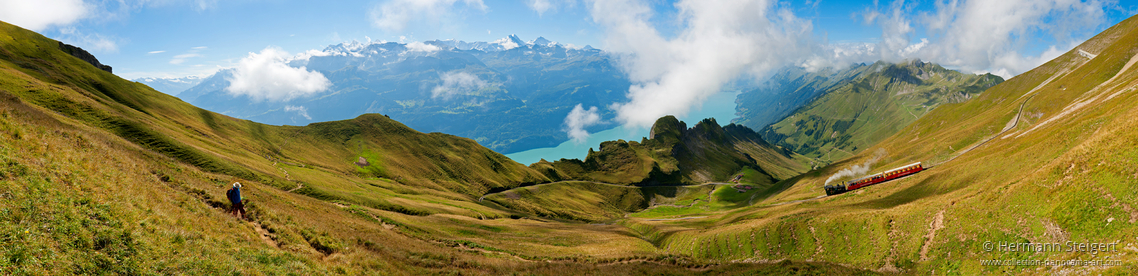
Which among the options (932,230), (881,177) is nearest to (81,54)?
(932,230)

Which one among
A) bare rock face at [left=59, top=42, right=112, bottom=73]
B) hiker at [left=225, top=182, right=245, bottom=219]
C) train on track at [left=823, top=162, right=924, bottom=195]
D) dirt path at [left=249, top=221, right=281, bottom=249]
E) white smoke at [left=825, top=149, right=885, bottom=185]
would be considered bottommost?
dirt path at [left=249, top=221, right=281, bottom=249]

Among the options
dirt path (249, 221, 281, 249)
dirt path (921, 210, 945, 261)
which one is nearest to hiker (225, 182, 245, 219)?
dirt path (249, 221, 281, 249)

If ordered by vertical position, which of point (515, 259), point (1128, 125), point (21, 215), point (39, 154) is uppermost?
point (1128, 125)

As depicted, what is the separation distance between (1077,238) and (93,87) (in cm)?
14502

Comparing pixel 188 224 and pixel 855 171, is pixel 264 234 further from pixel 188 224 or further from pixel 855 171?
pixel 855 171

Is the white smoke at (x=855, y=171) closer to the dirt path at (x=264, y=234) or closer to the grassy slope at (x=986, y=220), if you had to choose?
the grassy slope at (x=986, y=220)

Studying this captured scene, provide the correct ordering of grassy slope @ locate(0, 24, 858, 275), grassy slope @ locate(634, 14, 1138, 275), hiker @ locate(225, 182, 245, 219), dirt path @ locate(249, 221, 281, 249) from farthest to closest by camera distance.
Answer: hiker @ locate(225, 182, 245, 219), grassy slope @ locate(634, 14, 1138, 275), dirt path @ locate(249, 221, 281, 249), grassy slope @ locate(0, 24, 858, 275)

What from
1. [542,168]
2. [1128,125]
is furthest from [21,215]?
[542,168]

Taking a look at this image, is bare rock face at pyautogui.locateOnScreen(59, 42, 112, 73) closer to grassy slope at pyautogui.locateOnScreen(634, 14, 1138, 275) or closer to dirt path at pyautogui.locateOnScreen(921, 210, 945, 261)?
grassy slope at pyautogui.locateOnScreen(634, 14, 1138, 275)

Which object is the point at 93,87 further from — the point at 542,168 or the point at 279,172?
the point at 542,168

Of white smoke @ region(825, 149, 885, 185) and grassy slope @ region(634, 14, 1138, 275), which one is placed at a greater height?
white smoke @ region(825, 149, 885, 185)

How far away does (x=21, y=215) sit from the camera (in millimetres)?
12406

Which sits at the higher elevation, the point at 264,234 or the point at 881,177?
the point at 881,177

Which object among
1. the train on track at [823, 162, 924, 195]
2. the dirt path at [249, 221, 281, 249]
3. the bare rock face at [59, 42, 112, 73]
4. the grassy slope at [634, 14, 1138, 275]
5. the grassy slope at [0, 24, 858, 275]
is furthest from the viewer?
the bare rock face at [59, 42, 112, 73]
